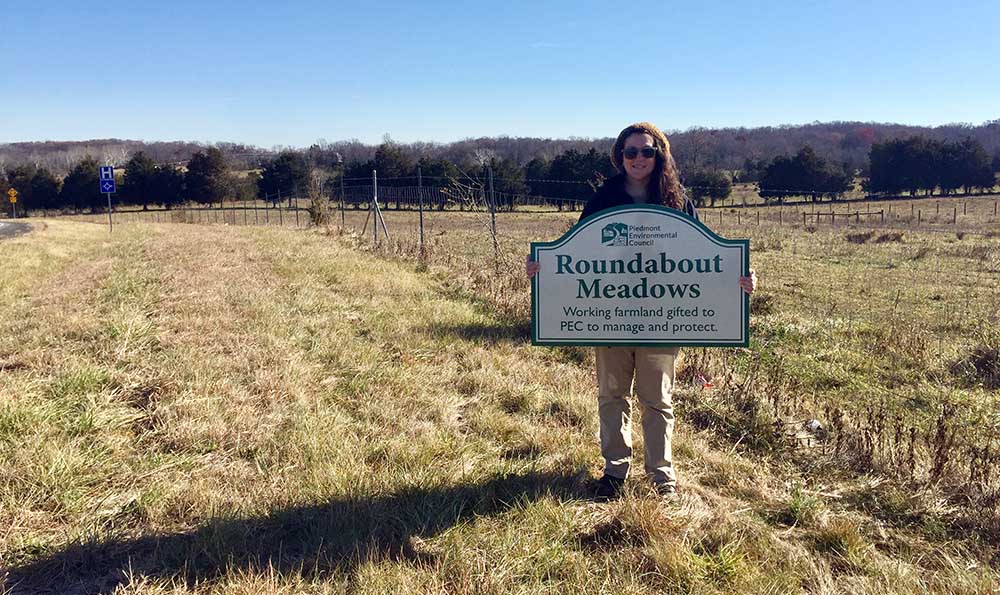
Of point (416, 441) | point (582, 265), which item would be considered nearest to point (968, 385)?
point (582, 265)

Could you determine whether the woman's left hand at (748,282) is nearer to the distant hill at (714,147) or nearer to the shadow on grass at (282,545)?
the shadow on grass at (282,545)

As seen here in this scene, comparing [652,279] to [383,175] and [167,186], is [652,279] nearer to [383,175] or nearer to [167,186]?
[383,175]

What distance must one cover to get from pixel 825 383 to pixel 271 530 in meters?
5.15

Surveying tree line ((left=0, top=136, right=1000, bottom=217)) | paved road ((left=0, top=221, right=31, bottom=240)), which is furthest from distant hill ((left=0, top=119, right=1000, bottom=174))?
paved road ((left=0, top=221, right=31, bottom=240))

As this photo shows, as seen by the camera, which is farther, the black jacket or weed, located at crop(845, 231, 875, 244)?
weed, located at crop(845, 231, 875, 244)

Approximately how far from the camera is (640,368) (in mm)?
3225

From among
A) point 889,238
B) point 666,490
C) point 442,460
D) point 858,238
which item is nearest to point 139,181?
point 858,238

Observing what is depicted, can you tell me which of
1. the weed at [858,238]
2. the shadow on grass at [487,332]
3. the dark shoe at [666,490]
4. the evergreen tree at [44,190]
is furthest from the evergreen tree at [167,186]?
the dark shoe at [666,490]

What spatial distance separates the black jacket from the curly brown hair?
0.07 meters

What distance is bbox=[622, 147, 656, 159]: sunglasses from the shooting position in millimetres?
3082

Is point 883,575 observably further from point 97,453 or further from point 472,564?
point 97,453

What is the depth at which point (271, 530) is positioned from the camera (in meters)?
2.80

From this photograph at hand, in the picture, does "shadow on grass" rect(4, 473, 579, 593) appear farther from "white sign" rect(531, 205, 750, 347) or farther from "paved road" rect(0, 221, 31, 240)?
"paved road" rect(0, 221, 31, 240)

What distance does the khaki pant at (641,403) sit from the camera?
3180 mm
